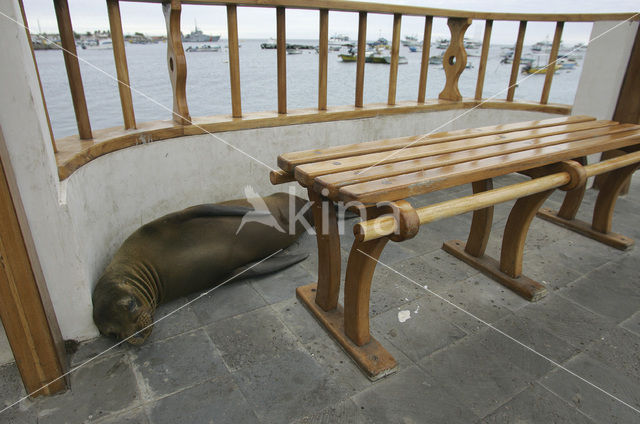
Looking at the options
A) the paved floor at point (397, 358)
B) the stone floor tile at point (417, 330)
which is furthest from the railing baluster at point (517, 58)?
the stone floor tile at point (417, 330)

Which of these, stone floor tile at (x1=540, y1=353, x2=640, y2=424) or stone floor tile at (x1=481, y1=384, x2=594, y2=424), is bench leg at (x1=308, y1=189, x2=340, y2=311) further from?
stone floor tile at (x1=540, y1=353, x2=640, y2=424)

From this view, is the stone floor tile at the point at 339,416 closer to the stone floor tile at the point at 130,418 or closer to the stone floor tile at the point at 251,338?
the stone floor tile at the point at 251,338

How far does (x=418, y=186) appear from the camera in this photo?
1.54m

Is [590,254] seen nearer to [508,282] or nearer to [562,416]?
[508,282]

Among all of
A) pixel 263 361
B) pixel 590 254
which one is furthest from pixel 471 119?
pixel 263 361

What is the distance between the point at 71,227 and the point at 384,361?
1.46 m

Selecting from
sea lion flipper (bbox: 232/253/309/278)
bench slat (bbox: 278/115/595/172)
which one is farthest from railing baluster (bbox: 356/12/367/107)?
sea lion flipper (bbox: 232/253/309/278)

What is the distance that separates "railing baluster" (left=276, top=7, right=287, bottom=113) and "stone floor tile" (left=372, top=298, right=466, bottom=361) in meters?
1.73

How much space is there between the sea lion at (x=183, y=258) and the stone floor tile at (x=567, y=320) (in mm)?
1401

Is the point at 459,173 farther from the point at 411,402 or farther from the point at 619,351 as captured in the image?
the point at 619,351

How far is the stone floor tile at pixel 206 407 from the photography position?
149 centimetres

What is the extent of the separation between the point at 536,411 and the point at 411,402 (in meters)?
0.48

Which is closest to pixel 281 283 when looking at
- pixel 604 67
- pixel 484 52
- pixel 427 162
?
pixel 427 162

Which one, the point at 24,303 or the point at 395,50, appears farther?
the point at 395,50
